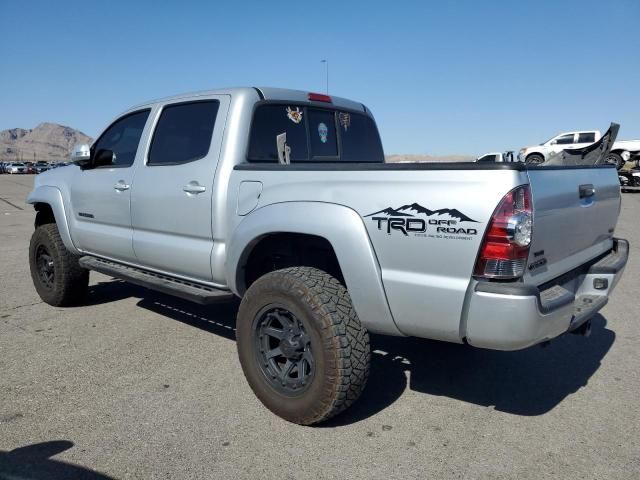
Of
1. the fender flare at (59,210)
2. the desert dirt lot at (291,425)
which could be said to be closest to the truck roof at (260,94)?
the fender flare at (59,210)

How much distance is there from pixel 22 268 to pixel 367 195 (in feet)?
21.2

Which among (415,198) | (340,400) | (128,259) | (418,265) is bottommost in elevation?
(340,400)

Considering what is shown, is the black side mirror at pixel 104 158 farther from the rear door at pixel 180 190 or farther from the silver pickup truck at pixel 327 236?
the rear door at pixel 180 190

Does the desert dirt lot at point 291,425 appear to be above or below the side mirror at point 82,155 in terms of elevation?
below

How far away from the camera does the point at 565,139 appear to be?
25.7 metres

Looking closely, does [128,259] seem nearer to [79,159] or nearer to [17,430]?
[79,159]

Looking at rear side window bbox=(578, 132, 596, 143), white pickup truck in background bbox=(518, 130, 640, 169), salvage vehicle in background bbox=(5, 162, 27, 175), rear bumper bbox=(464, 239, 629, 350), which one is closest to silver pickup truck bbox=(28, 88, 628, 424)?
rear bumper bbox=(464, 239, 629, 350)

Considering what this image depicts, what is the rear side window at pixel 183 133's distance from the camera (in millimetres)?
3742

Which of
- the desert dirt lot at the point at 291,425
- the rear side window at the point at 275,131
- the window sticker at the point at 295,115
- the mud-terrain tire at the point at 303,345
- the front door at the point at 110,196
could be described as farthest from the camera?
the front door at the point at 110,196

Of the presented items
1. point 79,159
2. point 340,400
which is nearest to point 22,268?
point 79,159

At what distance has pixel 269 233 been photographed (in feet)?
10.2

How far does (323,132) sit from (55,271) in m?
3.01

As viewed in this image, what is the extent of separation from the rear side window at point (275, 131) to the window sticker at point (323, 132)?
0.64ft

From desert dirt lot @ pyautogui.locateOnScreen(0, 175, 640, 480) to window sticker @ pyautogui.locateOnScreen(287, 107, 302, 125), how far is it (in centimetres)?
186
